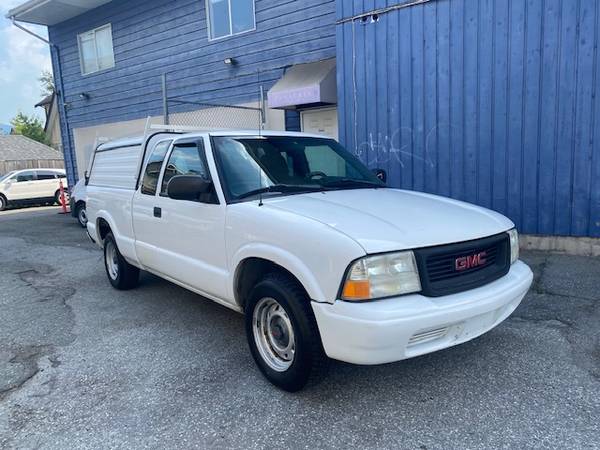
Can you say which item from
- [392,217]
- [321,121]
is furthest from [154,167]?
[321,121]

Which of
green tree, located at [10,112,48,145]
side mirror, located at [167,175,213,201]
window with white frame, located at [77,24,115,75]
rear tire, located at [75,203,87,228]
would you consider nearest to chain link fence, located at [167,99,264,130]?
rear tire, located at [75,203,87,228]

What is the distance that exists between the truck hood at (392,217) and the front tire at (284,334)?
49 cm

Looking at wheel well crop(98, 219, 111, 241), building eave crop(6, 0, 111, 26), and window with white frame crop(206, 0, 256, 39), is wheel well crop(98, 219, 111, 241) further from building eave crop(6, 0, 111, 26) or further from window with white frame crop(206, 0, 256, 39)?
building eave crop(6, 0, 111, 26)

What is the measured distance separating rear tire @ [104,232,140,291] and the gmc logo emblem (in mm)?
3889

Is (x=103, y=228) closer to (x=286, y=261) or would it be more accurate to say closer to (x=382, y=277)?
(x=286, y=261)

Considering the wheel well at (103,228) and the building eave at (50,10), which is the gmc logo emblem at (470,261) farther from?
the building eave at (50,10)

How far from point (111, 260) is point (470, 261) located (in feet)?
14.4

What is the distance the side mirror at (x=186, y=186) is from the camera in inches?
134

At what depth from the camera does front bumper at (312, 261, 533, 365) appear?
99.6 inches

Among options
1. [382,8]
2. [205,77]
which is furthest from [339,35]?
[205,77]

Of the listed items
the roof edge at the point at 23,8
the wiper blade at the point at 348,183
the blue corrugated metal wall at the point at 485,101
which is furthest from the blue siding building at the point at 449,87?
the roof edge at the point at 23,8

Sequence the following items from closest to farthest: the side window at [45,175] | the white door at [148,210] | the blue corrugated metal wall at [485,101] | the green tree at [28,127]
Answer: the white door at [148,210] → the blue corrugated metal wall at [485,101] → the side window at [45,175] → the green tree at [28,127]

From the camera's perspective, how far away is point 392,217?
3.02 m

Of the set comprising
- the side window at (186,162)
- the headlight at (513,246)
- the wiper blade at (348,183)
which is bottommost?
the headlight at (513,246)
